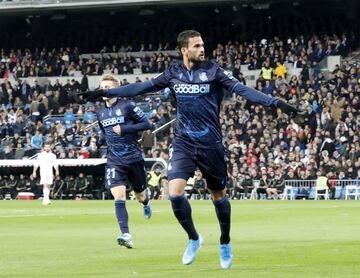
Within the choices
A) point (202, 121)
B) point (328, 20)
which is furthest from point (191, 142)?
point (328, 20)

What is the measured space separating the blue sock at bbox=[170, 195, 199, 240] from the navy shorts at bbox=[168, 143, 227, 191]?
0.27 m

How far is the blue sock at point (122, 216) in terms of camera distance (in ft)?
51.4

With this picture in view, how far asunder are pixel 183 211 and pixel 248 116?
33.3 m

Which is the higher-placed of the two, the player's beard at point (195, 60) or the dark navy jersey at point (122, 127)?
the player's beard at point (195, 60)

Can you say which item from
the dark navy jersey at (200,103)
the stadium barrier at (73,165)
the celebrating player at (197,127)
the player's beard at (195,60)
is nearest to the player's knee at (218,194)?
the celebrating player at (197,127)

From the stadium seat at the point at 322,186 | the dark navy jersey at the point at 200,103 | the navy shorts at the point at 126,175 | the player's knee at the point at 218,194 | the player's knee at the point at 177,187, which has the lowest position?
the stadium seat at the point at 322,186

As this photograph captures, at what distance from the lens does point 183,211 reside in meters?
12.4

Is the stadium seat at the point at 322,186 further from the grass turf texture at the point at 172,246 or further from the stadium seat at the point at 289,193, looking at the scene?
the grass turf texture at the point at 172,246

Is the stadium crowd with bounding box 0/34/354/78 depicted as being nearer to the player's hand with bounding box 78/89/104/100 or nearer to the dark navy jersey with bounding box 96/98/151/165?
the dark navy jersey with bounding box 96/98/151/165

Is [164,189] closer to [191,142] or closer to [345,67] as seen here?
[345,67]

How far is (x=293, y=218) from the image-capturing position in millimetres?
23703

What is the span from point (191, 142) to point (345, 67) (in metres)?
35.6

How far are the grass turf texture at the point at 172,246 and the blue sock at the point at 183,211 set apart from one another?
0.40m

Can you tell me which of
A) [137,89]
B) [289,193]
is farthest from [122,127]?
[289,193]
